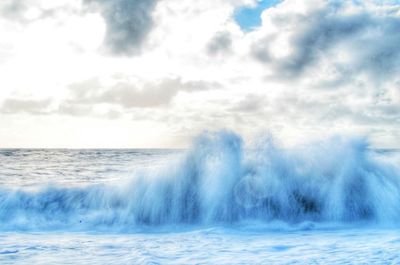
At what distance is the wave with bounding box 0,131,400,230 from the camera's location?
282 inches

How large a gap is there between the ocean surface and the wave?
0.07 feet

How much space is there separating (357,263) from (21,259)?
4.15m

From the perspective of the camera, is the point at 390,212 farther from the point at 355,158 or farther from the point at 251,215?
the point at 251,215

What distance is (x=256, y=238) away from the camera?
5.77 metres

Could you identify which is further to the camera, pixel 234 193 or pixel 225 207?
pixel 234 193

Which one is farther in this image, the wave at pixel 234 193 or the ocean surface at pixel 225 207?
the wave at pixel 234 193

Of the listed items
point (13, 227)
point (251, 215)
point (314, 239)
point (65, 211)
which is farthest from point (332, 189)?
point (13, 227)

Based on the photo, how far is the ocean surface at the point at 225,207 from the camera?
17.0ft

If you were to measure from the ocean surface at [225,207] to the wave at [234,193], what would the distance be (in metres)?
0.02

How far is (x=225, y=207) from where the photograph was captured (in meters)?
7.29

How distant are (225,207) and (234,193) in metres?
0.45

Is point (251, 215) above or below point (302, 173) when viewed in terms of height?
below

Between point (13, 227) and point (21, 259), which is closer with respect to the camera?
point (21, 259)

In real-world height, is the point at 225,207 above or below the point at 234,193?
below
